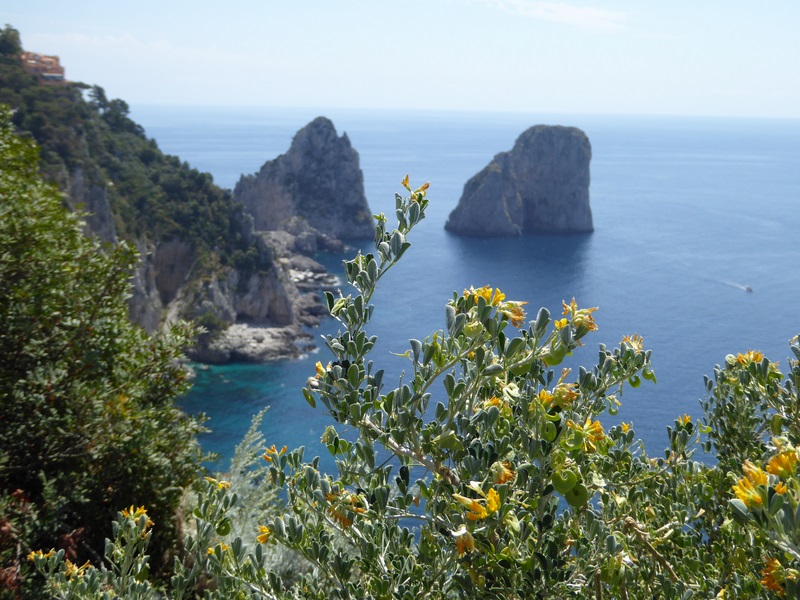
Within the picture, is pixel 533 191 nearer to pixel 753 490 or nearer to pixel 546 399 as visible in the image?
pixel 546 399

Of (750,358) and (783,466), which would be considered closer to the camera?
(783,466)

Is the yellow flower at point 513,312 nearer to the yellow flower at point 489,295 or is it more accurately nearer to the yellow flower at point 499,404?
the yellow flower at point 489,295

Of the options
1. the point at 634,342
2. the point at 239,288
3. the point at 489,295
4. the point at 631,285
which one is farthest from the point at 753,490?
the point at 631,285

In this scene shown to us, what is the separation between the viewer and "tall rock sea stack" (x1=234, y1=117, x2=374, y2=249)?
9194 cm

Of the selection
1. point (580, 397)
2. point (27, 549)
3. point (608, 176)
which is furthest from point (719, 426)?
point (608, 176)

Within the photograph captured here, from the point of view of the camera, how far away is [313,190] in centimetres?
9538

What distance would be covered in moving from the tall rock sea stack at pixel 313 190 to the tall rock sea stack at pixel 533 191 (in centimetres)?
1362

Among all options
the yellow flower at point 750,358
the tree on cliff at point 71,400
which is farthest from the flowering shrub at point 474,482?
the tree on cliff at point 71,400

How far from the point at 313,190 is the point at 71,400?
295ft

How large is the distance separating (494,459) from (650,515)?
1.98 metres

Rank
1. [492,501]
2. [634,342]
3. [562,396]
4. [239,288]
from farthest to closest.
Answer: [239,288]
[634,342]
[562,396]
[492,501]

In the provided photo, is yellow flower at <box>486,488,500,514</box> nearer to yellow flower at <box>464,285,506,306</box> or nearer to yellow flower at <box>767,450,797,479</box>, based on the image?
yellow flower at <box>464,285,506,306</box>

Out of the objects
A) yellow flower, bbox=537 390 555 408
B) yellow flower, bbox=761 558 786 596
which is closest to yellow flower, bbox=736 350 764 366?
yellow flower, bbox=761 558 786 596

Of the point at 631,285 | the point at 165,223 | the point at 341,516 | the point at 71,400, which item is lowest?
the point at 631,285
